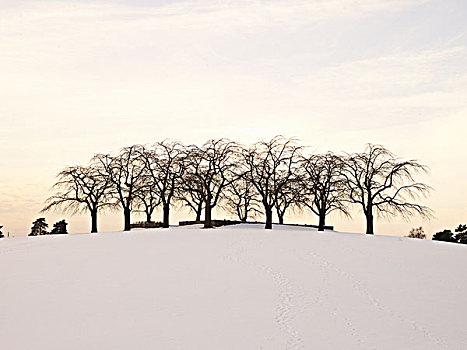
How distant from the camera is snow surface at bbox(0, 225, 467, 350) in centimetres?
1828

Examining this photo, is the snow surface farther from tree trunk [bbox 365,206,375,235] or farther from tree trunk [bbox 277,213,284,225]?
tree trunk [bbox 277,213,284,225]

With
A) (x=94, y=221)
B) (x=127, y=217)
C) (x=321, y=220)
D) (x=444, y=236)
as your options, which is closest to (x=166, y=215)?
(x=127, y=217)

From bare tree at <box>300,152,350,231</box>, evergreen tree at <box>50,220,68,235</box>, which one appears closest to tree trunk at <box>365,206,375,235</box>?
bare tree at <box>300,152,350,231</box>

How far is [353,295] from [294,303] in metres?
3.15

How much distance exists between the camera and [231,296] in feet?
73.9

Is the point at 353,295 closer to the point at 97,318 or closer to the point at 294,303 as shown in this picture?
the point at 294,303

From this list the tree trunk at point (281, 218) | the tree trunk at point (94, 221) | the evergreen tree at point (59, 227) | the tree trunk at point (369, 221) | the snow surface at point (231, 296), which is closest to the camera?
the snow surface at point (231, 296)

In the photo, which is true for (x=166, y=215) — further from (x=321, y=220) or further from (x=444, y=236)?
(x=444, y=236)

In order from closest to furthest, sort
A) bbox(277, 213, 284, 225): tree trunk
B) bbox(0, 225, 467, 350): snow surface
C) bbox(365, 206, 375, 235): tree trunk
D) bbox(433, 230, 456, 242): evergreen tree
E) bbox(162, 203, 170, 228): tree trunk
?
bbox(0, 225, 467, 350): snow surface → bbox(365, 206, 375, 235): tree trunk → bbox(162, 203, 170, 228): tree trunk → bbox(277, 213, 284, 225): tree trunk → bbox(433, 230, 456, 242): evergreen tree

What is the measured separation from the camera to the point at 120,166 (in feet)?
175

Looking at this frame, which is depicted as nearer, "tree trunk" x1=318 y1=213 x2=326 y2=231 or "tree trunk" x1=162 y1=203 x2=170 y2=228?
"tree trunk" x1=318 y1=213 x2=326 y2=231

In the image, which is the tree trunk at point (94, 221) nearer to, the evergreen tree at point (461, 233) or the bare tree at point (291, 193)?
the bare tree at point (291, 193)

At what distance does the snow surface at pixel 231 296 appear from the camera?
18281 mm

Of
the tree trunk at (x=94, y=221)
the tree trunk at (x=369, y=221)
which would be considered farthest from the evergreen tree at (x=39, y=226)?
the tree trunk at (x=369, y=221)
